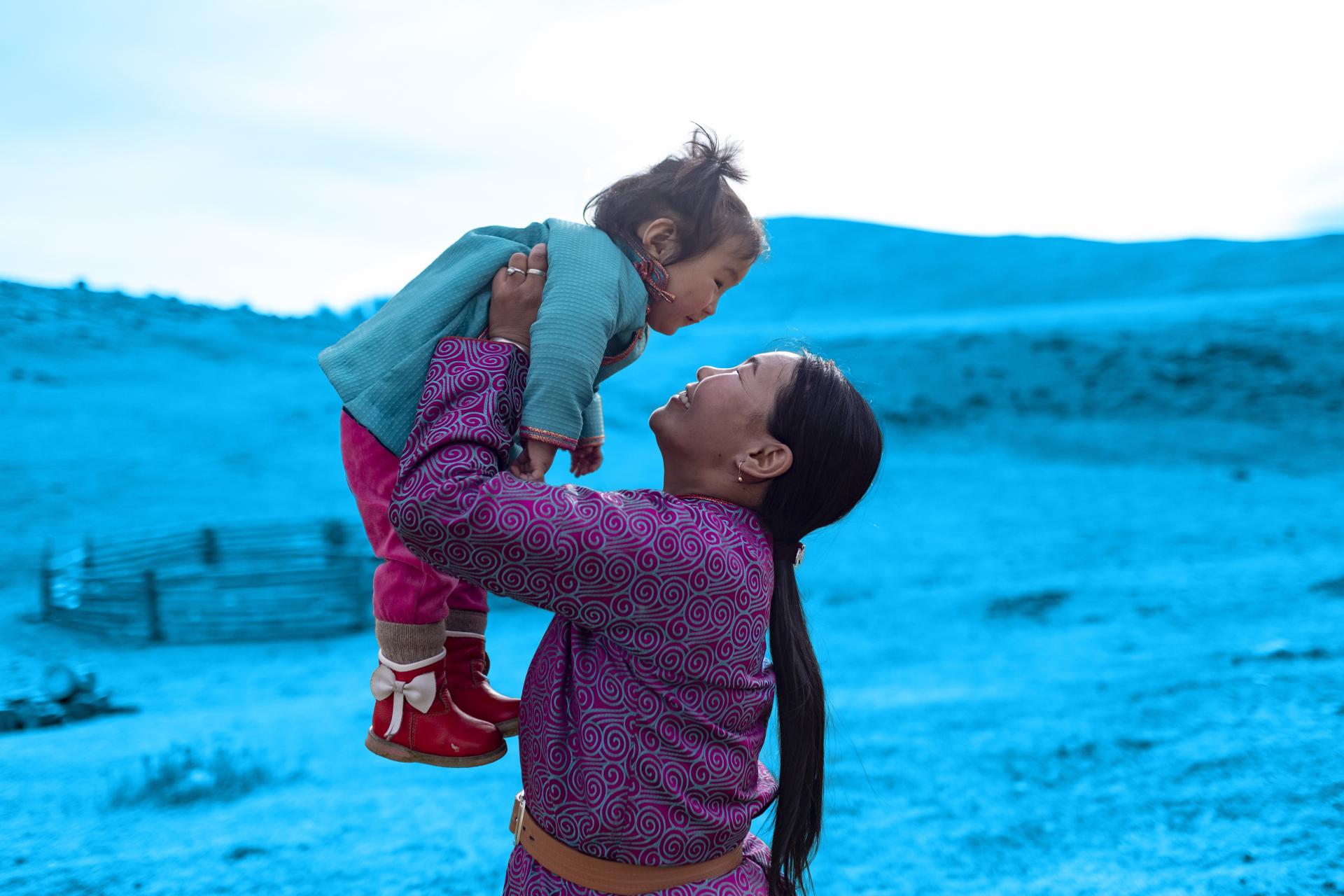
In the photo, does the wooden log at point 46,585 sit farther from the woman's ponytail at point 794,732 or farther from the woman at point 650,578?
the woman's ponytail at point 794,732

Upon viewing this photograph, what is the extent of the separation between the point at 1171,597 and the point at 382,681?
30.0ft

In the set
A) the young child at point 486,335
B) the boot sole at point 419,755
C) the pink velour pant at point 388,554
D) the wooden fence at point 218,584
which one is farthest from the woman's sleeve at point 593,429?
the wooden fence at point 218,584

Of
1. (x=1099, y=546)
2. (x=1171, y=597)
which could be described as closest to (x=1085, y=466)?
(x=1099, y=546)

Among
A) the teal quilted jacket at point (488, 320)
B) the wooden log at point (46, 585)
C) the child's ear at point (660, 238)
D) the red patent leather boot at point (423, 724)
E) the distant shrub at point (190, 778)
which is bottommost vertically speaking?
the wooden log at point (46, 585)

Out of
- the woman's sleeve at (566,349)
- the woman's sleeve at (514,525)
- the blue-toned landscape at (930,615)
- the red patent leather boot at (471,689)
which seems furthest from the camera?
the blue-toned landscape at (930,615)

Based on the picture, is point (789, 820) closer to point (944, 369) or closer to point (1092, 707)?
point (1092, 707)

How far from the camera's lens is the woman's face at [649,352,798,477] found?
1680 mm

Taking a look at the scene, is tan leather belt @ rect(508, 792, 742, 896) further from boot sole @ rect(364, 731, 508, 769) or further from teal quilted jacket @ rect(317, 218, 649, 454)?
teal quilted jacket @ rect(317, 218, 649, 454)

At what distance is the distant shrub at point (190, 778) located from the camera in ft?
18.7

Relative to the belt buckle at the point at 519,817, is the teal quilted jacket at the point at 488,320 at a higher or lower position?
higher

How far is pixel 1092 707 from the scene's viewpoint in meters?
6.68

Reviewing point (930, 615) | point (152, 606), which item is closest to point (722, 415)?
point (930, 615)

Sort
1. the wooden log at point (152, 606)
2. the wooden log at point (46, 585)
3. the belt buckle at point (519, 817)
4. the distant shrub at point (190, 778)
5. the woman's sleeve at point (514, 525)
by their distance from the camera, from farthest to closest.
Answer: the wooden log at point (46, 585), the wooden log at point (152, 606), the distant shrub at point (190, 778), the belt buckle at point (519, 817), the woman's sleeve at point (514, 525)

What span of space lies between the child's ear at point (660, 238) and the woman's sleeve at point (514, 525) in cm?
48
